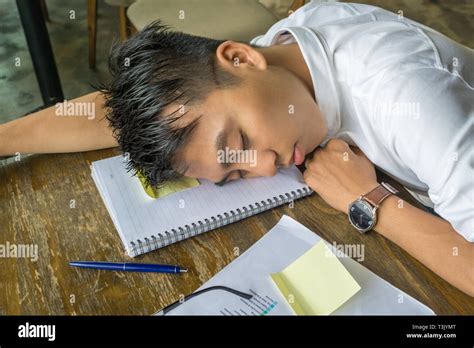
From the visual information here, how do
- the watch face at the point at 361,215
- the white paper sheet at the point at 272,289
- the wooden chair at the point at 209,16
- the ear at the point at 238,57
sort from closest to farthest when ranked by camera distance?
the white paper sheet at the point at 272,289, the watch face at the point at 361,215, the ear at the point at 238,57, the wooden chair at the point at 209,16

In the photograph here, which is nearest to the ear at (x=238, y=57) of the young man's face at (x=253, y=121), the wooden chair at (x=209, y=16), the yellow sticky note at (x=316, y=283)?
the young man's face at (x=253, y=121)

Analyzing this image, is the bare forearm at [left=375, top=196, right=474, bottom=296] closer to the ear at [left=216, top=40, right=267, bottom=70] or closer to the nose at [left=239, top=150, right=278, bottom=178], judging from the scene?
the nose at [left=239, top=150, right=278, bottom=178]

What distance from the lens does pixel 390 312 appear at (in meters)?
0.66

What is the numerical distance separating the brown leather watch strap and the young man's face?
0.45ft

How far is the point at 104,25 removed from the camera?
2738mm

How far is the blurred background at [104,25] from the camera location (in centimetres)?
170

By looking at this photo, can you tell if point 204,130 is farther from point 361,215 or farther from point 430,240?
point 430,240

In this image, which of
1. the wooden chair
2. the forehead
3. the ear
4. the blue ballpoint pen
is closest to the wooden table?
the blue ballpoint pen

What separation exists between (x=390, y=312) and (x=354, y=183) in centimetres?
26

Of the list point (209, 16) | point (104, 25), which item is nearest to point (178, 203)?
point (209, 16)

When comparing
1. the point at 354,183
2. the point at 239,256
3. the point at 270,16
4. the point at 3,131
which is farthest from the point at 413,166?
the point at 270,16

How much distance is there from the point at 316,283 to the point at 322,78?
0.41m

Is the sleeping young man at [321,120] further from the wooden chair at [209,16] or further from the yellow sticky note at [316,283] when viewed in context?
the wooden chair at [209,16]

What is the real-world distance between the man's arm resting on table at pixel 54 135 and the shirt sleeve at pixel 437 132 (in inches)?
19.9
